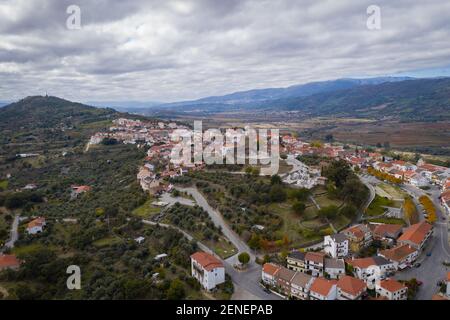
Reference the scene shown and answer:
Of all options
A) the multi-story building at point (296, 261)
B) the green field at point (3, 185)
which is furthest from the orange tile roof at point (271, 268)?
the green field at point (3, 185)

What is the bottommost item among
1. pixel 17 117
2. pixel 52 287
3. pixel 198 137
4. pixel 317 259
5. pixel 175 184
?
pixel 52 287

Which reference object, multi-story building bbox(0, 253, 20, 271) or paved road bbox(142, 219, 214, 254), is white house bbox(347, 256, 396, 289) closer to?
paved road bbox(142, 219, 214, 254)

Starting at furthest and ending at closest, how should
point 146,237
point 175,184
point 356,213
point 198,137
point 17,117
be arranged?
point 17,117 < point 198,137 < point 175,184 < point 356,213 < point 146,237

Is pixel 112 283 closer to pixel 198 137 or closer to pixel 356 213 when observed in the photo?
pixel 356 213

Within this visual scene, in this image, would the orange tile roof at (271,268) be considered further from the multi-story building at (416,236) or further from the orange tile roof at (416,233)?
the orange tile roof at (416,233)

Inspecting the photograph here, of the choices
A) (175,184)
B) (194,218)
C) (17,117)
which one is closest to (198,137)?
(175,184)

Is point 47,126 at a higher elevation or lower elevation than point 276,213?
higher

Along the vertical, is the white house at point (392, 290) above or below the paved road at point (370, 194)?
below
